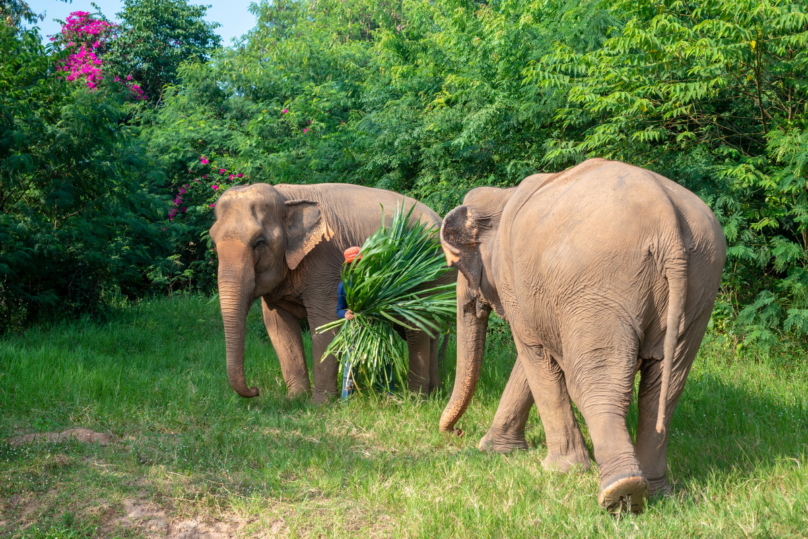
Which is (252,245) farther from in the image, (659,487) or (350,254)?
(659,487)

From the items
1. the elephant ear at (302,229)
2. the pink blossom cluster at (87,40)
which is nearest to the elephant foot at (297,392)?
the elephant ear at (302,229)

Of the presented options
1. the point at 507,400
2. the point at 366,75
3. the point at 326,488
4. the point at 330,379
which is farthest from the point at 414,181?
the point at 326,488

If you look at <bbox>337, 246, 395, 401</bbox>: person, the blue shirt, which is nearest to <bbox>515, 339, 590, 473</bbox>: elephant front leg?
<bbox>337, 246, 395, 401</bbox>: person

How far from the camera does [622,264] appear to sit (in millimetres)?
3865

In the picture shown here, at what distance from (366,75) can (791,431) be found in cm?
1194

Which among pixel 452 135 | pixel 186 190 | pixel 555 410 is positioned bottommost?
pixel 555 410

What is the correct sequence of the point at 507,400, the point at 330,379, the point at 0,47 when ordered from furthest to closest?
Result: the point at 0,47 < the point at 330,379 < the point at 507,400

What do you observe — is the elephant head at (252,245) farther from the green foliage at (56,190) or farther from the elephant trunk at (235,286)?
the green foliage at (56,190)

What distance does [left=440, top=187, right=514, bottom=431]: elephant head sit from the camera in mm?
5543

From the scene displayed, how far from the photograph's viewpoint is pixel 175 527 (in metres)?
4.44

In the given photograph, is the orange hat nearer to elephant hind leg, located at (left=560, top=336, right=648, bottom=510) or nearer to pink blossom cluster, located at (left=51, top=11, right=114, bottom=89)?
elephant hind leg, located at (left=560, top=336, right=648, bottom=510)

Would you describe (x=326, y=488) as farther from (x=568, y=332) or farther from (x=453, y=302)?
(x=453, y=302)

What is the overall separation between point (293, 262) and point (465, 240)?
2399mm

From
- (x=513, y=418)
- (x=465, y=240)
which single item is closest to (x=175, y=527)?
(x=513, y=418)
